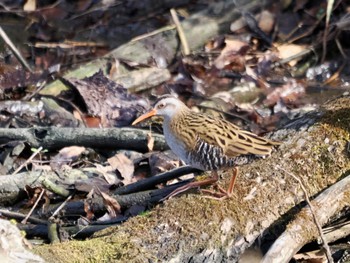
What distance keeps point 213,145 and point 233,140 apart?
0.14 metres

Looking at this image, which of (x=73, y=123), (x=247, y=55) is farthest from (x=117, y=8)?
(x=73, y=123)

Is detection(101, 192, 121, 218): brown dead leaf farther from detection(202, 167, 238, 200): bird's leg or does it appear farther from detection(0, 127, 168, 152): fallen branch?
detection(0, 127, 168, 152): fallen branch

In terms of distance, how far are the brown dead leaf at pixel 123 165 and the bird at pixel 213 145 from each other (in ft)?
4.62

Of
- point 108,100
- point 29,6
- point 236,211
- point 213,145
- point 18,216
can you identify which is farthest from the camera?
point 29,6

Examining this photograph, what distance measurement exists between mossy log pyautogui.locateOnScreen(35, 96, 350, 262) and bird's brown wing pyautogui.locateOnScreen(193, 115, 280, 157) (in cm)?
19

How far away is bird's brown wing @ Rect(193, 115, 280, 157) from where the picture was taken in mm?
5926

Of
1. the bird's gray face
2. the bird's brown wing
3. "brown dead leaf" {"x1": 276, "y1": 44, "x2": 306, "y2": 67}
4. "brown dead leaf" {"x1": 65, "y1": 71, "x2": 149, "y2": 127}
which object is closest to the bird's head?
the bird's gray face

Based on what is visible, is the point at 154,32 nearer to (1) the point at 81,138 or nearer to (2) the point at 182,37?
(2) the point at 182,37

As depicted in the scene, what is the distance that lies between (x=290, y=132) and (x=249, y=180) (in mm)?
685

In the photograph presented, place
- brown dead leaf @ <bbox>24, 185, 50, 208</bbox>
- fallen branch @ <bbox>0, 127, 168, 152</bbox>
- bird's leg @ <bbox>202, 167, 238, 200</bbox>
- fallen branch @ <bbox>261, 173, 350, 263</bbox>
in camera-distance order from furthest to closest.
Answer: fallen branch @ <bbox>0, 127, 168, 152</bbox> < brown dead leaf @ <bbox>24, 185, 50, 208</bbox> < bird's leg @ <bbox>202, 167, 238, 200</bbox> < fallen branch @ <bbox>261, 173, 350, 263</bbox>

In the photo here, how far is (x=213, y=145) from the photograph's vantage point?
236 inches

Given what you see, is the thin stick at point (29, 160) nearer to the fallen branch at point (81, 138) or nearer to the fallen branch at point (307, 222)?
the fallen branch at point (81, 138)

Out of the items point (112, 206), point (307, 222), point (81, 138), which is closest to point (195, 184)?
point (307, 222)

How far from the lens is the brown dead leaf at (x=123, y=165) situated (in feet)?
25.2
